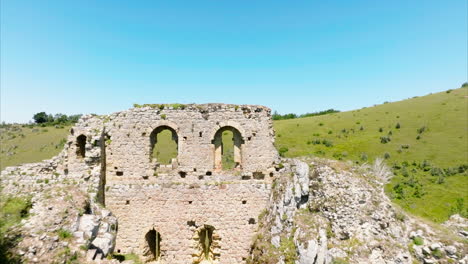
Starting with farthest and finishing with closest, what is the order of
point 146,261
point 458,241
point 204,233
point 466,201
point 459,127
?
point 459,127 → point 466,201 → point 204,233 → point 146,261 → point 458,241

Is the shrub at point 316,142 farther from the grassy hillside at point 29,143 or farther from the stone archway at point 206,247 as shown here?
the grassy hillside at point 29,143

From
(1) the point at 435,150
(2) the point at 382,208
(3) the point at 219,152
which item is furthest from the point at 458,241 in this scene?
(1) the point at 435,150

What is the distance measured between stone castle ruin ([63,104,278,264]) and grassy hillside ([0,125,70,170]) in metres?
21.5

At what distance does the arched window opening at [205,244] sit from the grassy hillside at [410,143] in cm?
2032

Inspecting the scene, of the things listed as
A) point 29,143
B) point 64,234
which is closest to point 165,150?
point 29,143

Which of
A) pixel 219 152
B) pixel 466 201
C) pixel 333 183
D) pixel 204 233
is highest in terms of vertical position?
pixel 219 152

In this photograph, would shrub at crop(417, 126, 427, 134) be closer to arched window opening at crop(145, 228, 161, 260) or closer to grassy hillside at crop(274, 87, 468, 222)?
grassy hillside at crop(274, 87, 468, 222)

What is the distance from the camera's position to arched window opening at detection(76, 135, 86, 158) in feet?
44.1

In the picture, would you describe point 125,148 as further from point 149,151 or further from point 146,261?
point 146,261

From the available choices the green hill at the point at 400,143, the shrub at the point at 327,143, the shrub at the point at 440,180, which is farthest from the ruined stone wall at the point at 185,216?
the shrub at the point at 327,143

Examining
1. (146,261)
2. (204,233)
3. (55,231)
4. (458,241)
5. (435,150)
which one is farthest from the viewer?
(435,150)

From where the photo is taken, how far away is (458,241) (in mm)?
11836

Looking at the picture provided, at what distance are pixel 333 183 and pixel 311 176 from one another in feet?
3.59

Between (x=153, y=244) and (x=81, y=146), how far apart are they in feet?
18.7
